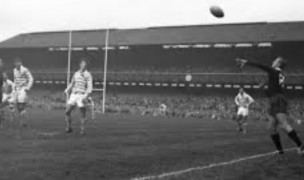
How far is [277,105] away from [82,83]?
23.3 feet

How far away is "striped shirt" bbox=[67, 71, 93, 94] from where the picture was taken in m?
16.5

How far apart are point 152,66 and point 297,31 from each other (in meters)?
15.7

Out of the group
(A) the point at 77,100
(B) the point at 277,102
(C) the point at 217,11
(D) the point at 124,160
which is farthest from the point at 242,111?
(D) the point at 124,160

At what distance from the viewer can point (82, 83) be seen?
16.6 metres

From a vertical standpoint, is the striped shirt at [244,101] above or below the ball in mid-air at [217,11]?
below

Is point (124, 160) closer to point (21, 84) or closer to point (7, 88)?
point (21, 84)

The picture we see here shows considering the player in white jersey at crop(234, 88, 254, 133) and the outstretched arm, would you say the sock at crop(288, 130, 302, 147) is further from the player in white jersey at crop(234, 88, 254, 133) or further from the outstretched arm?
the player in white jersey at crop(234, 88, 254, 133)

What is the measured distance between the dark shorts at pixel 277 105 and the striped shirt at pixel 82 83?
6.69 meters

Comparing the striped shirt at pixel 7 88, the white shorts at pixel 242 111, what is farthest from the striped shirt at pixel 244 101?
the striped shirt at pixel 7 88

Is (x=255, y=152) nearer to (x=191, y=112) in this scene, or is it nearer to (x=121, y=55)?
(x=191, y=112)

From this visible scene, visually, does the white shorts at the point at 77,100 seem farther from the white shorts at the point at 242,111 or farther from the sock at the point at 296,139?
the white shorts at the point at 242,111

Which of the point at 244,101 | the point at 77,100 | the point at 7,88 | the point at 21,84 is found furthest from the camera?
the point at 244,101

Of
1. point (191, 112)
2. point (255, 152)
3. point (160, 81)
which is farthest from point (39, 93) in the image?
point (255, 152)

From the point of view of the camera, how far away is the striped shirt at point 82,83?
16.5m
